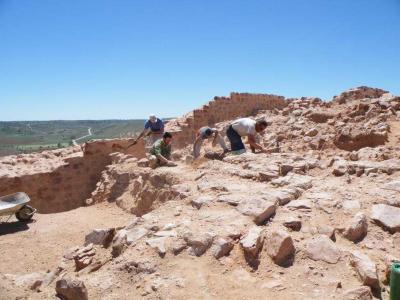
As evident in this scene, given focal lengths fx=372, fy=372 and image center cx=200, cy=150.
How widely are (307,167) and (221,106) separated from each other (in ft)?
31.8

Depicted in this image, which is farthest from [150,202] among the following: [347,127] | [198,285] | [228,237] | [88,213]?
[347,127]

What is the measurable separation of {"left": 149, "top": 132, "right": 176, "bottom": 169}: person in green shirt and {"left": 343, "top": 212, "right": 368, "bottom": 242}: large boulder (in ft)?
13.8

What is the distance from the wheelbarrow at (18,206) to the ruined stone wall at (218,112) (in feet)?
20.8

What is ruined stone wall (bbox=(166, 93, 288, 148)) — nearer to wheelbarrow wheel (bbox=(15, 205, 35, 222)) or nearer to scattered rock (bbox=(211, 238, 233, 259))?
wheelbarrow wheel (bbox=(15, 205, 35, 222))

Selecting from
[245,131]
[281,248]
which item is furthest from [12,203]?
[281,248]

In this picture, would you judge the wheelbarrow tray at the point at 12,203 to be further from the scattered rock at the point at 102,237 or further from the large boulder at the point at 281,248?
the large boulder at the point at 281,248

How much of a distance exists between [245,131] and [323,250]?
12.7 feet

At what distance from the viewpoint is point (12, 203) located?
6934 millimetres

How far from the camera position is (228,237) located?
3869 mm

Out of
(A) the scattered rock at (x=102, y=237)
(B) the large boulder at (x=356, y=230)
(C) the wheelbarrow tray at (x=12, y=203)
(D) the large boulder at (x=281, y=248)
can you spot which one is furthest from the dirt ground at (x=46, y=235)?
(B) the large boulder at (x=356, y=230)

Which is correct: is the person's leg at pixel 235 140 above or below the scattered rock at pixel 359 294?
above

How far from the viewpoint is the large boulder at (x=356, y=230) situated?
385 cm

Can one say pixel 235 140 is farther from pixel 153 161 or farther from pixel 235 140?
pixel 153 161

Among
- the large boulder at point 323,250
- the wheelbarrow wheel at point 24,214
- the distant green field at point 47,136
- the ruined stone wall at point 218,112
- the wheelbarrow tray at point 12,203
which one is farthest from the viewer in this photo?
the distant green field at point 47,136
